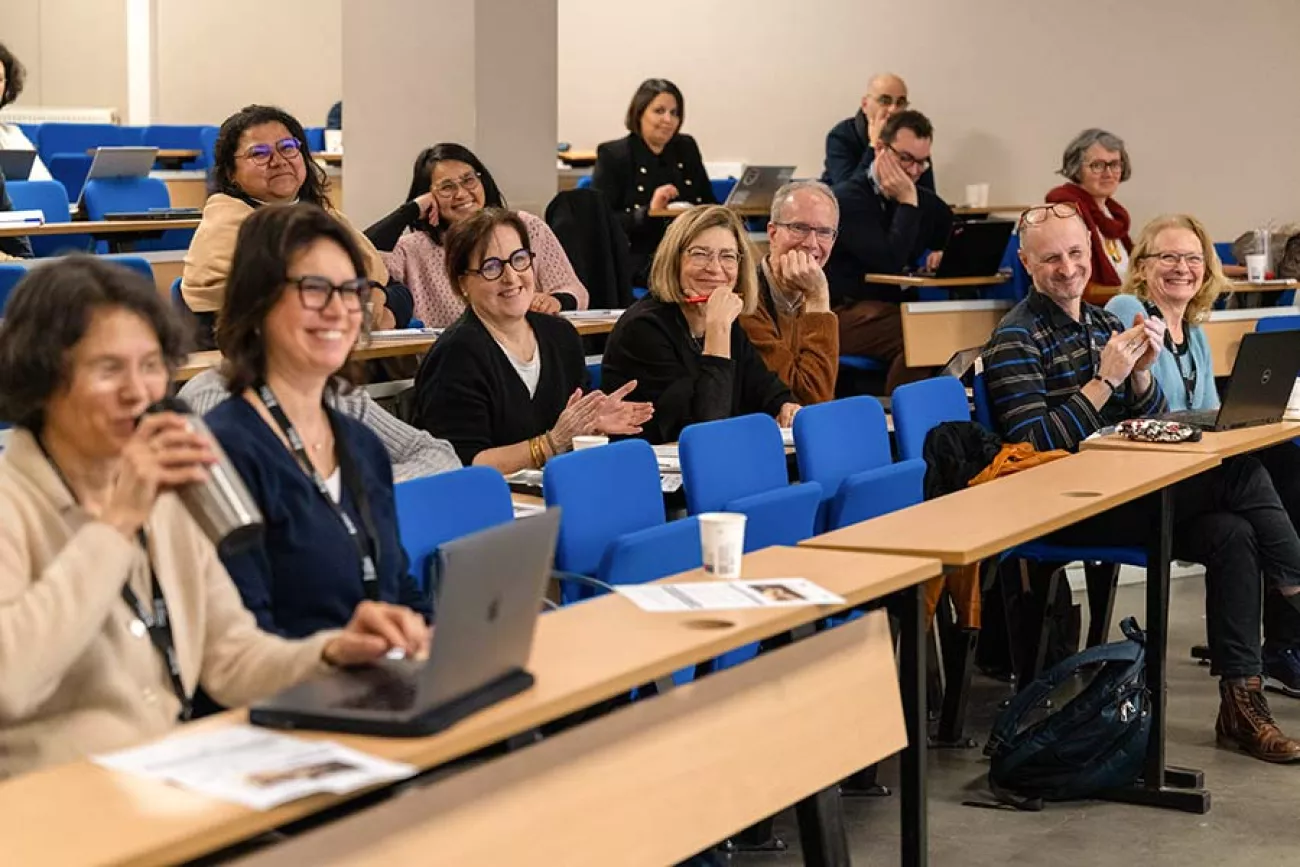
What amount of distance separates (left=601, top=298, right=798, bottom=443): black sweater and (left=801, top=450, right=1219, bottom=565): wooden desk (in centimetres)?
96

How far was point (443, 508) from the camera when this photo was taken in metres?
3.25

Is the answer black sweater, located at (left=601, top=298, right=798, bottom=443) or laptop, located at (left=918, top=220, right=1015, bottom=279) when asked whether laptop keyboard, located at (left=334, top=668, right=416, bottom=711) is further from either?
laptop, located at (left=918, top=220, right=1015, bottom=279)

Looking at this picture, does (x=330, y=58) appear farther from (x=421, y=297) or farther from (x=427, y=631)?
(x=427, y=631)

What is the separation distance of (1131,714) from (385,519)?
6.77 feet

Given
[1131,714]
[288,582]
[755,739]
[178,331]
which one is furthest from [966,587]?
[178,331]

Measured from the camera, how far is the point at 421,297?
19.7ft

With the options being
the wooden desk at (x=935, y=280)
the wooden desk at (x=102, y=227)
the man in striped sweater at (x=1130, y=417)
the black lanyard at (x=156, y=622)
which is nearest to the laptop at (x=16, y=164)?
the wooden desk at (x=102, y=227)

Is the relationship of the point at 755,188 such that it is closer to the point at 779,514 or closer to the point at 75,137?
the point at 75,137

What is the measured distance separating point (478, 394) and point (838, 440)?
2.84 feet

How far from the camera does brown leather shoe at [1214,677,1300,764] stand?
452cm

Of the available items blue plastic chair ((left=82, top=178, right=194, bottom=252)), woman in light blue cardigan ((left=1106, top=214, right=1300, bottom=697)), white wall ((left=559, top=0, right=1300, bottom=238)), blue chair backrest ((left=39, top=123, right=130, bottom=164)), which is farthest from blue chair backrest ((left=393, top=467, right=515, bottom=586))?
blue chair backrest ((left=39, top=123, right=130, bottom=164))

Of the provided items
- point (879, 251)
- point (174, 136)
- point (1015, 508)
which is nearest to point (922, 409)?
point (1015, 508)

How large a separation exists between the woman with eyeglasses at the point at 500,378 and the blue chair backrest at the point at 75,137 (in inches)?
275

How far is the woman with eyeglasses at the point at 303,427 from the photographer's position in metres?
2.77
